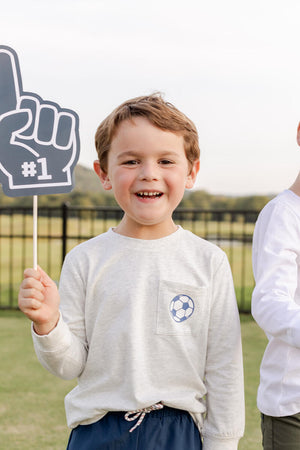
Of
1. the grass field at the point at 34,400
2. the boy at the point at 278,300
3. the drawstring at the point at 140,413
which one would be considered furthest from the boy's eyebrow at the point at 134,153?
the grass field at the point at 34,400

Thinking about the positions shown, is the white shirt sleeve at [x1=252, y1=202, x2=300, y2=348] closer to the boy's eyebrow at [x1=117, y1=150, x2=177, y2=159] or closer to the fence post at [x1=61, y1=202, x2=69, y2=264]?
the boy's eyebrow at [x1=117, y1=150, x2=177, y2=159]

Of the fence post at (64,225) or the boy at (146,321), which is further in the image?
the fence post at (64,225)

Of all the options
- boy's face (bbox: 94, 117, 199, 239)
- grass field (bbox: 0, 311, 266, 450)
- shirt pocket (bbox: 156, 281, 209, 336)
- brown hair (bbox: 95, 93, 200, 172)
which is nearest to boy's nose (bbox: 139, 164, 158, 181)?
boy's face (bbox: 94, 117, 199, 239)

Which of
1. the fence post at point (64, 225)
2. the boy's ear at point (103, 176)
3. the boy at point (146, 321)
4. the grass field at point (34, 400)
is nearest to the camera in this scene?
the boy at point (146, 321)

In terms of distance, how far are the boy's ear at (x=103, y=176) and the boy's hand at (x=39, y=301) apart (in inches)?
13.9

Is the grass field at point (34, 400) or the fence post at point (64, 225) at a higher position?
the fence post at point (64, 225)

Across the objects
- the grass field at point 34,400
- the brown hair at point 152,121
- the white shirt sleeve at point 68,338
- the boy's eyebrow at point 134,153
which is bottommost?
the grass field at point 34,400

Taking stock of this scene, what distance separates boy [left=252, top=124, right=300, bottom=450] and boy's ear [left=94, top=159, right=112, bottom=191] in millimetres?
487

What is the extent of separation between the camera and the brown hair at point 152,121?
1710 mm

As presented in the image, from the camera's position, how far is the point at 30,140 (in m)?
1.72

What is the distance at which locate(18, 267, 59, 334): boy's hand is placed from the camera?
1575 millimetres

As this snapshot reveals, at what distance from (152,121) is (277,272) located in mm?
568

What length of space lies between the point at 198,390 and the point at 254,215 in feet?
19.3

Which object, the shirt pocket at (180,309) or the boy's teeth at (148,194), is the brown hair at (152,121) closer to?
the boy's teeth at (148,194)
